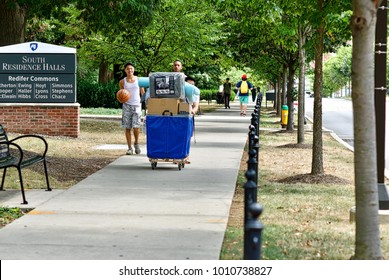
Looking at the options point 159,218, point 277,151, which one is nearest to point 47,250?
point 159,218

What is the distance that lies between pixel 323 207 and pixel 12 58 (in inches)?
510

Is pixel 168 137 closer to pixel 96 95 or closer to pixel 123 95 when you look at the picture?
pixel 123 95

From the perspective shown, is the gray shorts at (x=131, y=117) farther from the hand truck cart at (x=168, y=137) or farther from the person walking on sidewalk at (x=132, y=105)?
the hand truck cart at (x=168, y=137)

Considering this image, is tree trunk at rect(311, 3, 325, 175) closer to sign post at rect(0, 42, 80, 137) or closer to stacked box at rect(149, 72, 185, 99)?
stacked box at rect(149, 72, 185, 99)

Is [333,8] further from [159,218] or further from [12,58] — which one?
[12,58]

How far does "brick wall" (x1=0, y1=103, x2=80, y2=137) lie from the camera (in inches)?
909

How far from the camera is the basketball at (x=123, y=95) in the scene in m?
17.4

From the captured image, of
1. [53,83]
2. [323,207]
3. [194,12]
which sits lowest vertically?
[323,207]

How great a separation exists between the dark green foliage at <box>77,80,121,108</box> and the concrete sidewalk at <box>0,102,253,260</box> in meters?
31.9

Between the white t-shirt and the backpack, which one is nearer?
the white t-shirt

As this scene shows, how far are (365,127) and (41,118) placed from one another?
16.5 metres

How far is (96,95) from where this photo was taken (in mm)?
48375

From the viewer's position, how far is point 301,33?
2506 centimetres

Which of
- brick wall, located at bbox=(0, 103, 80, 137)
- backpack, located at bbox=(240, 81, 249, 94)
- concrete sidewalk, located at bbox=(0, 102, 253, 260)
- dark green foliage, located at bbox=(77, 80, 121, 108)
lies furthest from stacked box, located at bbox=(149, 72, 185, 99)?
dark green foliage, located at bbox=(77, 80, 121, 108)
